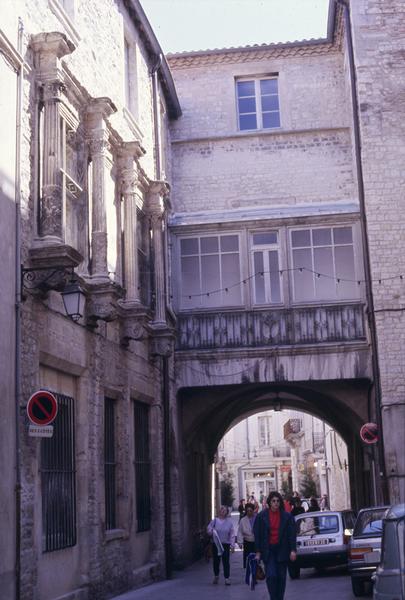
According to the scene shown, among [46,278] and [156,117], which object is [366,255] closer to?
[156,117]

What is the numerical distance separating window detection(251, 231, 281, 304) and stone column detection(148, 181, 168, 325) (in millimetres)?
3061

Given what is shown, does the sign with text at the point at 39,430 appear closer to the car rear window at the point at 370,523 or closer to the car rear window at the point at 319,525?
the car rear window at the point at 370,523

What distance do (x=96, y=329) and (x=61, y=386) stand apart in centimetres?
149

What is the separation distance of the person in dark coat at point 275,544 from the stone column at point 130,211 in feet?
19.0

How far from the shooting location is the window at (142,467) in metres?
17.2

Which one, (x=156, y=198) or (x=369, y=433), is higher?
(x=156, y=198)

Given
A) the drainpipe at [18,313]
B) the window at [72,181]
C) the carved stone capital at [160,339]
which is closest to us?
the drainpipe at [18,313]

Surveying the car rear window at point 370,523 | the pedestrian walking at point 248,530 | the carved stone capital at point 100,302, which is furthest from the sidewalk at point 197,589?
the carved stone capital at point 100,302

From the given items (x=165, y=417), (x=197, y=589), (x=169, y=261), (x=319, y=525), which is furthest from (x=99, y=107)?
(x=319, y=525)

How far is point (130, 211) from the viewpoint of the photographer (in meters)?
16.8

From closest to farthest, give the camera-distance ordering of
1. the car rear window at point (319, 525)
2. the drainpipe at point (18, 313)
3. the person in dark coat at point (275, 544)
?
the drainpipe at point (18, 313) < the person in dark coat at point (275, 544) < the car rear window at point (319, 525)

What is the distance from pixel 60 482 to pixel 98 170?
15.8 ft

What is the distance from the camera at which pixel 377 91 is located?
2036 cm

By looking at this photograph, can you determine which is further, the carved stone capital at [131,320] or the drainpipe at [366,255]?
the drainpipe at [366,255]
